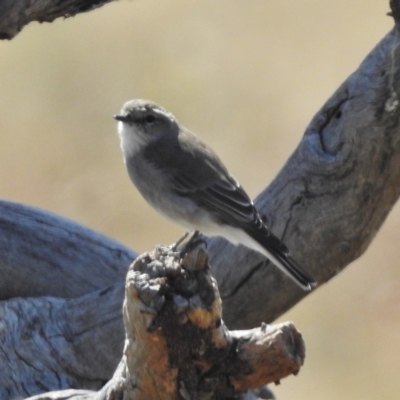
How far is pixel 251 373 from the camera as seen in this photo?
4.36 m

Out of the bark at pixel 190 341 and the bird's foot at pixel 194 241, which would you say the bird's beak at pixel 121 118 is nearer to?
the bird's foot at pixel 194 241

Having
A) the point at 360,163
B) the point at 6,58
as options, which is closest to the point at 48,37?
the point at 6,58

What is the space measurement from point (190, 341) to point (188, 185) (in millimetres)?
1693

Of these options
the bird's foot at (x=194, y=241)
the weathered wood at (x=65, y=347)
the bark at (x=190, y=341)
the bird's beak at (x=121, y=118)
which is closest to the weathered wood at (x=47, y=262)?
the weathered wood at (x=65, y=347)

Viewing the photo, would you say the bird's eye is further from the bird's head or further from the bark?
the bark

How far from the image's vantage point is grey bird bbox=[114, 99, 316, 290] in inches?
217

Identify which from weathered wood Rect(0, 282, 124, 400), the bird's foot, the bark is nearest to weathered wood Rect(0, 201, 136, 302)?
weathered wood Rect(0, 282, 124, 400)

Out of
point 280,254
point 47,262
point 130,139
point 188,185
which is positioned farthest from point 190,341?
point 47,262

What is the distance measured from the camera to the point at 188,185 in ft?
19.3

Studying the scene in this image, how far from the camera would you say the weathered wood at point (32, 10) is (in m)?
5.74

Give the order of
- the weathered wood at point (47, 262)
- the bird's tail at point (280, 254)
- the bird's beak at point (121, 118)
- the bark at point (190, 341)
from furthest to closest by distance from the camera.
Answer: the weathered wood at point (47, 262), the bird's beak at point (121, 118), the bird's tail at point (280, 254), the bark at point (190, 341)

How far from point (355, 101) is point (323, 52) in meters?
9.16

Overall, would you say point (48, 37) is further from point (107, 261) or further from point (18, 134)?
point (107, 261)

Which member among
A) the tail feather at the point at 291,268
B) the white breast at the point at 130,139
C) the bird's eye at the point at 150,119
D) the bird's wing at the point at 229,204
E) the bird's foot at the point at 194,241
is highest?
the bird's eye at the point at 150,119
